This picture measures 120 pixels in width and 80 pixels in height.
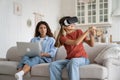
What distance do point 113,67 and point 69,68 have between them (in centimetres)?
59

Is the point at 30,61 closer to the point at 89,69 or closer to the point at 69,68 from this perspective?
the point at 69,68

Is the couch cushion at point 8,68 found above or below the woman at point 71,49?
below

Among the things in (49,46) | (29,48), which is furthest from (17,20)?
(29,48)

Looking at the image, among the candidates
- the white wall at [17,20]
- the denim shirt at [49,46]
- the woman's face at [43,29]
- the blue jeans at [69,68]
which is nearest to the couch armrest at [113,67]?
the blue jeans at [69,68]

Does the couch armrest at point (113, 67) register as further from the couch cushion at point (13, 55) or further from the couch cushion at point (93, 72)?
the couch cushion at point (13, 55)

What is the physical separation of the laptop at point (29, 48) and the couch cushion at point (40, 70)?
0.80 ft

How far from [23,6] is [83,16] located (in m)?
2.05

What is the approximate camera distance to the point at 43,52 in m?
3.32

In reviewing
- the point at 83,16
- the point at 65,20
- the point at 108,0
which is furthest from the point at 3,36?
the point at 108,0

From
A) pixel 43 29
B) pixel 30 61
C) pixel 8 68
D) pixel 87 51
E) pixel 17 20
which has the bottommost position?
pixel 8 68

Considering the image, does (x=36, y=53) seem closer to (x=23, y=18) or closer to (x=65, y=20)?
(x=65, y=20)

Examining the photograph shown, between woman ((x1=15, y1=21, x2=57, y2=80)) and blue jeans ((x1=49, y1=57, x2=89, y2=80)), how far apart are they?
0.37 metres

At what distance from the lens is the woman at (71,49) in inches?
105

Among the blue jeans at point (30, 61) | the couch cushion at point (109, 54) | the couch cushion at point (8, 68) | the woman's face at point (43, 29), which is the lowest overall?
the couch cushion at point (8, 68)
